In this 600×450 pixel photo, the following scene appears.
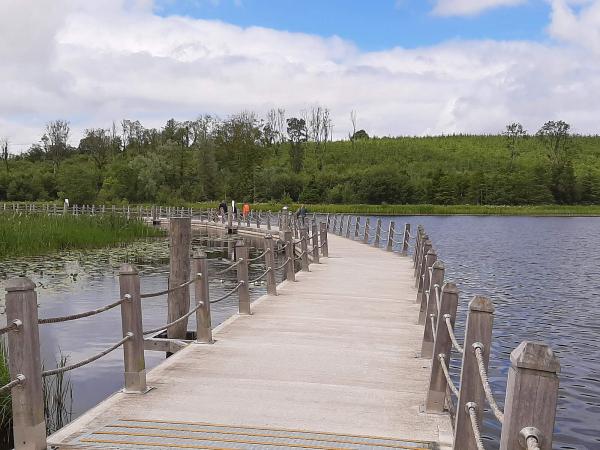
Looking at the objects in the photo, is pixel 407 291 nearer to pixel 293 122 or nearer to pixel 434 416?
pixel 434 416

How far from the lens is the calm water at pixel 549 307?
9836 mm

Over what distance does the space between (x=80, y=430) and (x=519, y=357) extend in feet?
12.9

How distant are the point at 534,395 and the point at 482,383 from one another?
1.26m

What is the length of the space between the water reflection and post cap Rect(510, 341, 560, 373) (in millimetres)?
7800

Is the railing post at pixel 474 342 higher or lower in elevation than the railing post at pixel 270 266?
higher

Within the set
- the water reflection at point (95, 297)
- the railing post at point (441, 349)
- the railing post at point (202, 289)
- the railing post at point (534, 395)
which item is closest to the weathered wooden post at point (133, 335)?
the railing post at point (202, 289)

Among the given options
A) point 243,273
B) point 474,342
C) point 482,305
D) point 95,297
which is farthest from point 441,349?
point 95,297

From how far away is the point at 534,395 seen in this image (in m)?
2.74

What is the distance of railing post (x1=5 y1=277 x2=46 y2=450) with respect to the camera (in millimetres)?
4695

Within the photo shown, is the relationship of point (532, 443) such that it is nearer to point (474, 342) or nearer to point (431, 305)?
point (474, 342)

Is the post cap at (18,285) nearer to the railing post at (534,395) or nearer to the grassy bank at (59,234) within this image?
the railing post at (534,395)

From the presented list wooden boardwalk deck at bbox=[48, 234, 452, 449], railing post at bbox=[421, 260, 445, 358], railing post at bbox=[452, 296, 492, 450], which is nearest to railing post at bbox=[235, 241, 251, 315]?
wooden boardwalk deck at bbox=[48, 234, 452, 449]

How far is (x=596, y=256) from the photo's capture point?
3581 cm

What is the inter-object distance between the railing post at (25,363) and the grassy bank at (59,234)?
71.7 feet
